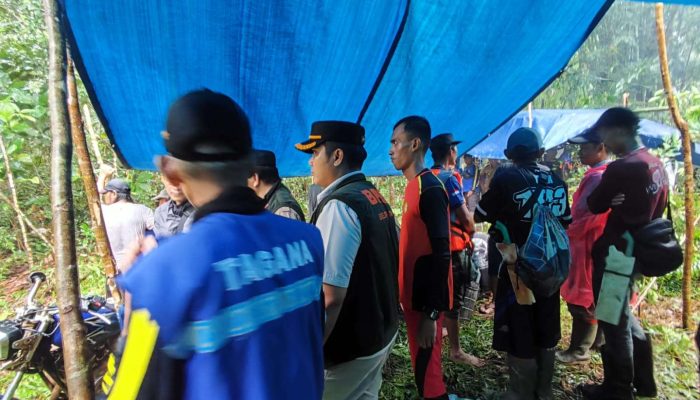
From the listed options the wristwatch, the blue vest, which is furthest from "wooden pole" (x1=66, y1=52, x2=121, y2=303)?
the wristwatch

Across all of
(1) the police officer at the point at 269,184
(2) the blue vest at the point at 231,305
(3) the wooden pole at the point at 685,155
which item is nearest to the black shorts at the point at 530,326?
(1) the police officer at the point at 269,184

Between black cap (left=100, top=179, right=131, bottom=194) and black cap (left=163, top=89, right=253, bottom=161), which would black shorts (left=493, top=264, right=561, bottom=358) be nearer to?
black cap (left=163, top=89, right=253, bottom=161)

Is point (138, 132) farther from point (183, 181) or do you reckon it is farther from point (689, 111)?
point (689, 111)

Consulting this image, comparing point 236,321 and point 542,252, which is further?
point 542,252

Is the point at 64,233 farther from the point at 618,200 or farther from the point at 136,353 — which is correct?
the point at 618,200

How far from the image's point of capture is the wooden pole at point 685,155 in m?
2.93

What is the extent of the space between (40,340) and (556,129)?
1103 cm

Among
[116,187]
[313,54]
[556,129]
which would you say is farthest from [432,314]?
[556,129]

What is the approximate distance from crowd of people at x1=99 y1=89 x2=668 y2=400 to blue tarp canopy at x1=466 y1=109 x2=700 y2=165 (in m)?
7.01

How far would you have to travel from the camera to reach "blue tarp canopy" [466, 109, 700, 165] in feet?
31.1

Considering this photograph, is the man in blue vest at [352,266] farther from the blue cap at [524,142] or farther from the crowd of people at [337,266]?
the blue cap at [524,142]

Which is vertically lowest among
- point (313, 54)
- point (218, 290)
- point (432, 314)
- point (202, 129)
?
point (432, 314)

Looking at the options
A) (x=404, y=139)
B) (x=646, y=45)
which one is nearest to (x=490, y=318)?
(x=404, y=139)

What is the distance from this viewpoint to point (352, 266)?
1623mm
